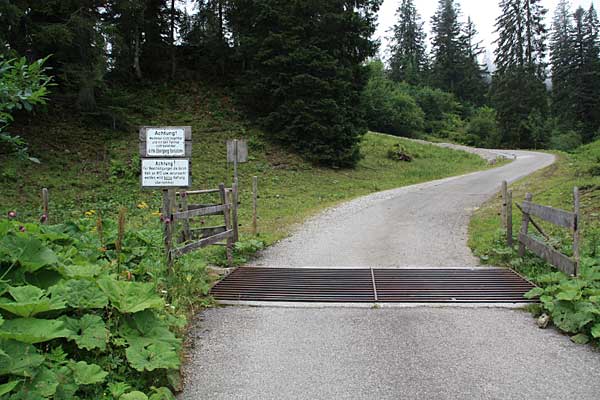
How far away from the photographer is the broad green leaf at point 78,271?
4105 mm

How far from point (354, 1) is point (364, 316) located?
21.9 metres

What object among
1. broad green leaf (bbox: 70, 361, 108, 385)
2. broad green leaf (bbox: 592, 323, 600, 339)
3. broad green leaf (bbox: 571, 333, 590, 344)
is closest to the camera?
broad green leaf (bbox: 70, 361, 108, 385)

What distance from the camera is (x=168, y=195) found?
674cm

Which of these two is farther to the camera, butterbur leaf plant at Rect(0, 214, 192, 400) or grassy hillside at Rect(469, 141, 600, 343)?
grassy hillside at Rect(469, 141, 600, 343)

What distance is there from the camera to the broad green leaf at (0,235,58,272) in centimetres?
382

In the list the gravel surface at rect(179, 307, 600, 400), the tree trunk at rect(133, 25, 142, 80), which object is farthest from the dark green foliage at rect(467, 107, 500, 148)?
the gravel surface at rect(179, 307, 600, 400)

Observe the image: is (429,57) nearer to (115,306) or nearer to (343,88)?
(343,88)

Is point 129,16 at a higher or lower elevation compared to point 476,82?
lower

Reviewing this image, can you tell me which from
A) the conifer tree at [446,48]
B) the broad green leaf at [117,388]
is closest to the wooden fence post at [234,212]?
the broad green leaf at [117,388]

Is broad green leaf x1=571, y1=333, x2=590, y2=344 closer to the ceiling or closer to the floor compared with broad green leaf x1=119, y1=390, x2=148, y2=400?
closer to the floor

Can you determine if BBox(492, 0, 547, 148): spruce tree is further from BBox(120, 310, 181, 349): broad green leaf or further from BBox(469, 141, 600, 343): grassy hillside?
BBox(120, 310, 181, 349): broad green leaf

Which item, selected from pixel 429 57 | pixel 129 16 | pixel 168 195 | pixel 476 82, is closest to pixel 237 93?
pixel 129 16

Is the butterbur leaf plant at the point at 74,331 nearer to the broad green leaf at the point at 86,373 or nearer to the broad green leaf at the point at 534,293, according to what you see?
the broad green leaf at the point at 86,373

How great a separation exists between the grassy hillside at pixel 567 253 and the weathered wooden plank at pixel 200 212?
4.44 meters
